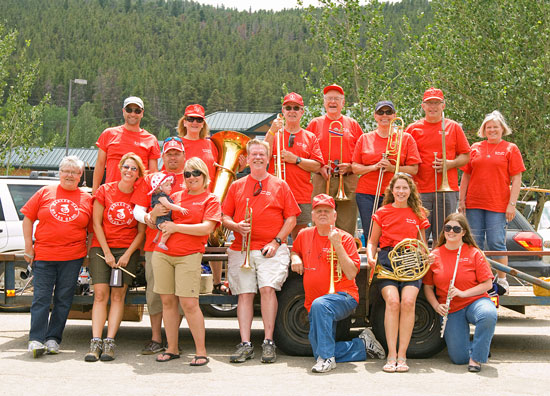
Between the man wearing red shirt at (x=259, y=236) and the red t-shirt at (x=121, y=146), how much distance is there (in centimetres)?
121

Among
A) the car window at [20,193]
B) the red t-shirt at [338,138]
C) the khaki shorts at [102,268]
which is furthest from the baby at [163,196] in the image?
the car window at [20,193]

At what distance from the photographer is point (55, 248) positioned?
21.6ft

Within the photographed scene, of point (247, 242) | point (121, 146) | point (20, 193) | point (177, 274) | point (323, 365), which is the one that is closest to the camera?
point (323, 365)

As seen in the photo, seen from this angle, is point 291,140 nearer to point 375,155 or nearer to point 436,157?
point 375,155

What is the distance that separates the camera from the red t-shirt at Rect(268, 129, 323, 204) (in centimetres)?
718

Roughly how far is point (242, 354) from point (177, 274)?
99cm

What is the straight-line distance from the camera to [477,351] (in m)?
6.12

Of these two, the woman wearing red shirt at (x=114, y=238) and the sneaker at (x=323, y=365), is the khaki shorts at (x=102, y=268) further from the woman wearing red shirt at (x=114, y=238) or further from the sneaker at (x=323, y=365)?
the sneaker at (x=323, y=365)

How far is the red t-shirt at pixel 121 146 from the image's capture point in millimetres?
7156

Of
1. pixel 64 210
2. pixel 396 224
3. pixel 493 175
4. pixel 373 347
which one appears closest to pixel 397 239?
pixel 396 224

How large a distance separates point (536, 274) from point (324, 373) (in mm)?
4217

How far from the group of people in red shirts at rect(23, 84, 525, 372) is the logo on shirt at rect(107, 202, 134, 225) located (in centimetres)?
1

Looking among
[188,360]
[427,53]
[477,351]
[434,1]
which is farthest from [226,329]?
[434,1]

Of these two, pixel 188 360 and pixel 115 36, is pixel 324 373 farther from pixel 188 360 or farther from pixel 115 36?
pixel 115 36
